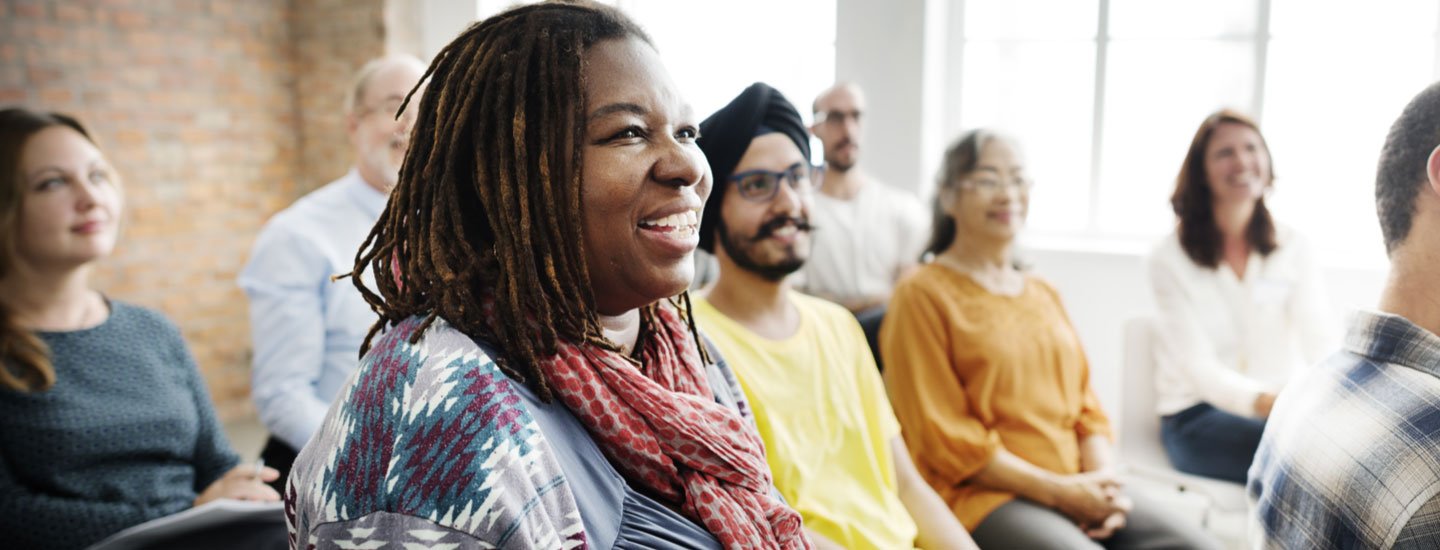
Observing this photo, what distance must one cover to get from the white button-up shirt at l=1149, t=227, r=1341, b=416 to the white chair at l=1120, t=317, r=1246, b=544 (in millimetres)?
88

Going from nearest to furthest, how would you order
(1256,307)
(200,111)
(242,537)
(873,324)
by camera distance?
(242,537), (1256,307), (873,324), (200,111)

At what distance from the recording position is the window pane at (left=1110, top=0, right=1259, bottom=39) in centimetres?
447

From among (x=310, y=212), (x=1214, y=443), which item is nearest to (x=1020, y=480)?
(x=1214, y=443)

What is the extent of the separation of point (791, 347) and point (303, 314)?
4.14ft

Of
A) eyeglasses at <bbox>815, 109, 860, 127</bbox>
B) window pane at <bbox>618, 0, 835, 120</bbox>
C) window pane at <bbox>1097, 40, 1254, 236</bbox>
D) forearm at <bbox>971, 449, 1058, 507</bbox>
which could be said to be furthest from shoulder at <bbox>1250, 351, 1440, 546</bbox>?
window pane at <bbox>618, 0, 835, 120</bbox>

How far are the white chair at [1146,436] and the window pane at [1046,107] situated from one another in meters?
1.97

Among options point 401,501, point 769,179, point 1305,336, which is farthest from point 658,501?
point 1305,336

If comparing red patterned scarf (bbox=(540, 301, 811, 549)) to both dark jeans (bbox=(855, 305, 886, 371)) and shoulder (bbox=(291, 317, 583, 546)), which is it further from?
dark jeans (bbox=(855, 305, 886, 371))

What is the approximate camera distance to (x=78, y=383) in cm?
192

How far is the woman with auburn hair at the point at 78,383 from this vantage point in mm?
1821

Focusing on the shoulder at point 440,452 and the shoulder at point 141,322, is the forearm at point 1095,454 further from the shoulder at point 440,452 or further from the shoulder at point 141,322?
the shoulder at point 141,322

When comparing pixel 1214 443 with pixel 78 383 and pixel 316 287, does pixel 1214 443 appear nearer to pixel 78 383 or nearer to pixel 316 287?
pixel 316 287

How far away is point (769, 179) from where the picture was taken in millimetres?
1963

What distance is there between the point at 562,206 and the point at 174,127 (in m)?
5.02
